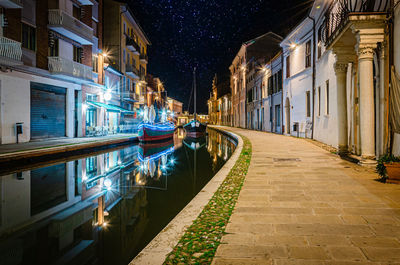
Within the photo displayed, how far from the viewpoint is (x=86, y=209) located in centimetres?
546

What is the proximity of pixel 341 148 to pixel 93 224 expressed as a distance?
28.1ft

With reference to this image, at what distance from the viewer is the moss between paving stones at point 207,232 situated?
2.61m

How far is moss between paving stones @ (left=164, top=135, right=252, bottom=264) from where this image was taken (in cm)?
261

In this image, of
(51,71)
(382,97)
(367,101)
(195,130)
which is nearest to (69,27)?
(51,71)

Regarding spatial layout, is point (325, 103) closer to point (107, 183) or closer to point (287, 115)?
point (287, 115)

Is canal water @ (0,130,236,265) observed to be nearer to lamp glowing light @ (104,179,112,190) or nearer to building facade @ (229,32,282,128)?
lamp glowing light @ (104,179,112,190)

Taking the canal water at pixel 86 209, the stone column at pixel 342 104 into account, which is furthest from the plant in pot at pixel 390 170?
the canal water at pixel 86 209

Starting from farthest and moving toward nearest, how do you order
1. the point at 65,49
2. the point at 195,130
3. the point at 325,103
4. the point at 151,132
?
1. the point at 195,130
2. the point at 151,132
3. the point at 65,49
4. the point at 325,103

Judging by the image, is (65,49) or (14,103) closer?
(14,103)

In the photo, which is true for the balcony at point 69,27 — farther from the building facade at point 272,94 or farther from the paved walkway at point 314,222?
the paved walkway at point 314,222

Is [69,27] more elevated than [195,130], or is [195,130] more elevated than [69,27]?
[69,27]

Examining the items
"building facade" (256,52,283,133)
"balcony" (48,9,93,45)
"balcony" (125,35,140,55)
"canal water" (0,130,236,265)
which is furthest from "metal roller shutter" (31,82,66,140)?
"building facade" (256,52,283,133)

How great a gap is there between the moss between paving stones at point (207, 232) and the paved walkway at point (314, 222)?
0.11 meters

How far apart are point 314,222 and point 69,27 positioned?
1959 centimetres
